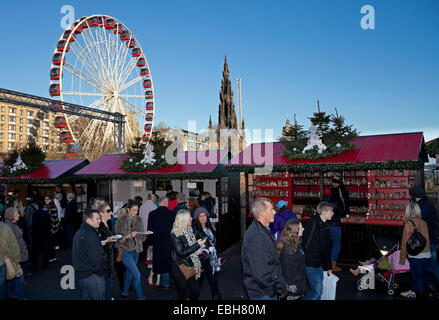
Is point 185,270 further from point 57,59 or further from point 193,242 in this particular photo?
point 57,59

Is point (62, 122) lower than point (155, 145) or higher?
higher

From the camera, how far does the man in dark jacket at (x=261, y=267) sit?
3059 millimetres

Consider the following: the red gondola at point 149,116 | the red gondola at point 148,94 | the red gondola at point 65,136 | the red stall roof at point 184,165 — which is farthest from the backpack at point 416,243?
the red gondola at point 148,94

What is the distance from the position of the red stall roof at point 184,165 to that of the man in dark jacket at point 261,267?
626cm

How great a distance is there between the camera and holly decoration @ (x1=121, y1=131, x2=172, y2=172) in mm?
10891

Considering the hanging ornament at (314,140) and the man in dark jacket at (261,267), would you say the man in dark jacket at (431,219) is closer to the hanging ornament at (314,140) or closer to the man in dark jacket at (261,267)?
the hanging ornament at (314,140)

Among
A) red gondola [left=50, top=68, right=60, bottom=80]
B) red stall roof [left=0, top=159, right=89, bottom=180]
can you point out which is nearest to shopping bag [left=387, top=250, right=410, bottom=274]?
red stall roof [left=0, top=159, right=89, bottom=180]

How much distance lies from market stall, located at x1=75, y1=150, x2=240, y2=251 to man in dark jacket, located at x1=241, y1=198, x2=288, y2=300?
20.0ft

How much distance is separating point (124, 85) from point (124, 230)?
2222 cm

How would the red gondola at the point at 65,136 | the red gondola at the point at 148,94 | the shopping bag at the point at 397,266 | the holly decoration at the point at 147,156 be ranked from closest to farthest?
the shopping bag at the point at 397,266 < the holly decoration at the point at 147,156 < the red gondola at the point at 65,136 < the red gondola at the point at 148,94

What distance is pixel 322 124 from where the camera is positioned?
8.96 metres

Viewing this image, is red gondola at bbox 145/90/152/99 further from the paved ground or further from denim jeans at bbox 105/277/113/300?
denim jeans at bbox 105/277/113/300
